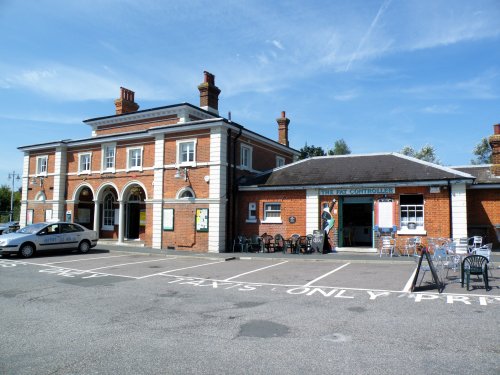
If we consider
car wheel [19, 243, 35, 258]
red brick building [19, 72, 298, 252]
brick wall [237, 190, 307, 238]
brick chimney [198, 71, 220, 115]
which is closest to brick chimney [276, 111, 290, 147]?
red brick building [19, 72, 298, 252]

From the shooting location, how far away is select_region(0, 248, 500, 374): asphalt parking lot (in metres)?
5.01

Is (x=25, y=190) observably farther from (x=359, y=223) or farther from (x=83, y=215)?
(x=359, y=223)

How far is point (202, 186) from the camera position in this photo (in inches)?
821

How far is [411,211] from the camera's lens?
59.1ft

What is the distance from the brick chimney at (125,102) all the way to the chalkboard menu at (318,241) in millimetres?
18410

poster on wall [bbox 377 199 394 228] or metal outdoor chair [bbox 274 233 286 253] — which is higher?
poster on wall [bbox 377 199 394 228]

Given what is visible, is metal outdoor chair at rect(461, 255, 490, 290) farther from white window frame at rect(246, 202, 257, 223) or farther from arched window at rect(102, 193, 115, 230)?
arched window at rect(102, 193, 115, 230)

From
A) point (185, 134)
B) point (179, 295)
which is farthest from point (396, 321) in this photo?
point (185, 134)

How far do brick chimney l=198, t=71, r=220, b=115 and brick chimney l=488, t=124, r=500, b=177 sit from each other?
54.6 ft

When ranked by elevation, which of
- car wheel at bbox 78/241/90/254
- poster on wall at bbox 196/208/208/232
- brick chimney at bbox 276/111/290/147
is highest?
brick chimney at bbox 276/111/290/147

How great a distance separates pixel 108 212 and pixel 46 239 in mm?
9048

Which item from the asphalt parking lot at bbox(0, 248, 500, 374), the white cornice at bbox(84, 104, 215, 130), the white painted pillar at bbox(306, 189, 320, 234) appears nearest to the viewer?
the asphalt parking lot at bbox(0, 248, 500, 374)

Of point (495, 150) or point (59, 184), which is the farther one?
point (59, 184)

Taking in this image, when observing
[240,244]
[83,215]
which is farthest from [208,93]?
[83,215]
